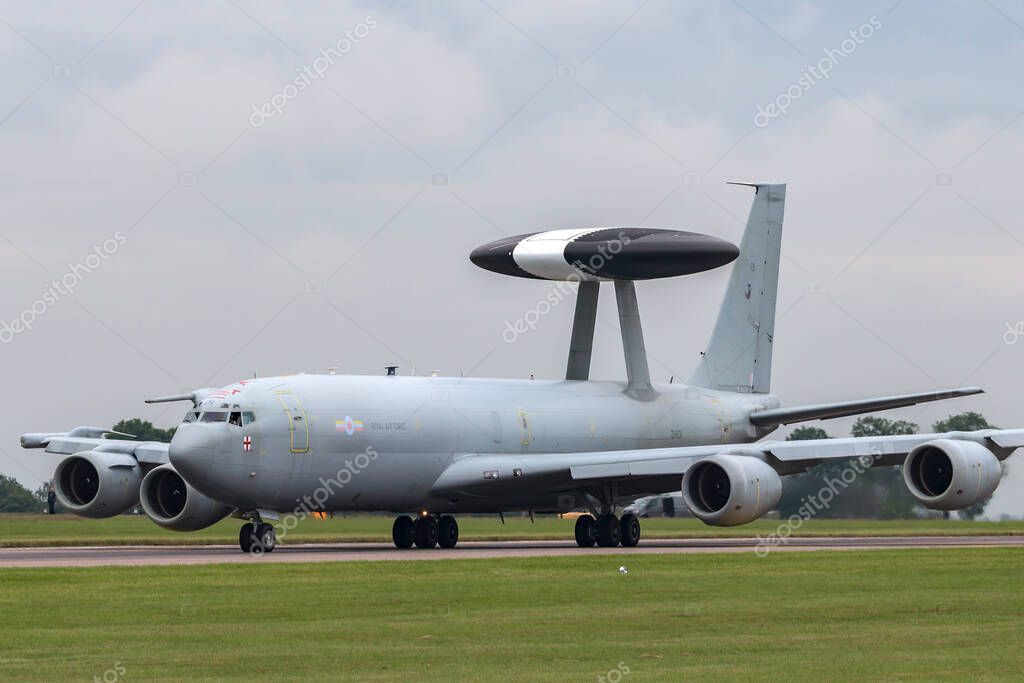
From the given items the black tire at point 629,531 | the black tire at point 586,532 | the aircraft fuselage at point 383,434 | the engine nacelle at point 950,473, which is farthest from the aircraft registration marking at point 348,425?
the engine nacelle at point 950,473

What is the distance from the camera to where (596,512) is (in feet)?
137

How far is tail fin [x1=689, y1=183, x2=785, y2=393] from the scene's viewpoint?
53.1 metres

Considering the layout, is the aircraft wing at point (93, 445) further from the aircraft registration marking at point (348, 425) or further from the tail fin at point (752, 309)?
the tail fin at point (752, 309)

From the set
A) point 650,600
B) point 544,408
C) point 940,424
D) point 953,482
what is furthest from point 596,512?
point 940,424

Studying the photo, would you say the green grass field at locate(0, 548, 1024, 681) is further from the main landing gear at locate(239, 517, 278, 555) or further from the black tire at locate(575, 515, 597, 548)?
the black tire at locate(575, 515, 597, 548)

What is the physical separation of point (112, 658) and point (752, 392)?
40.0 metres

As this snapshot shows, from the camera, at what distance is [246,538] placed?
1422 inches

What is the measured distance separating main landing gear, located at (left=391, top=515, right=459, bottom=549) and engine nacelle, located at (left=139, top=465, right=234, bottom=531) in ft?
14.3

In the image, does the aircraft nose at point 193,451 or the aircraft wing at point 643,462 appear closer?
the aircraft nose at point 193,451

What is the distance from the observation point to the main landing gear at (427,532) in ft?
132

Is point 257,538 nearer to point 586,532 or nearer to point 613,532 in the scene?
point 586,532

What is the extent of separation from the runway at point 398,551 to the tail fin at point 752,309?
32.4 ft

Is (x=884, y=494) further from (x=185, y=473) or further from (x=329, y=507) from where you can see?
(x=185, y=473)

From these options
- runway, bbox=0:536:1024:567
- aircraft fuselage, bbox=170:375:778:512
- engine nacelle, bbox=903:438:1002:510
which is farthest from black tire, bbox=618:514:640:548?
engine nacelle, bbox=903:438:1002:510
